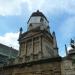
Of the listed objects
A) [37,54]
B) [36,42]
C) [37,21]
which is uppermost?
[37,21]

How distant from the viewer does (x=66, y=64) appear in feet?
53.5

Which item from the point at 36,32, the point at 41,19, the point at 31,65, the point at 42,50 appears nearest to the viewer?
the point at 31,65

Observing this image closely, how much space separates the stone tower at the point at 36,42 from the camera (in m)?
22.1

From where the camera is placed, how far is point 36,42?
76.2ft

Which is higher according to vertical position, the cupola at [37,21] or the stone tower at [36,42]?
the cupola at [37,21]

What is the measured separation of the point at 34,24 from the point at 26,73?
9.46 meters

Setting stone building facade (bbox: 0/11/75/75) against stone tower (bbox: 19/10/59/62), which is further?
stone tower (bbox: 19/10/59/62)

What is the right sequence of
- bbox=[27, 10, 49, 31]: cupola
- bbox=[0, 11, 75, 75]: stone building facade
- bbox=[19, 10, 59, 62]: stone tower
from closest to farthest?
1. bbox=[0, 11, 75, 75]: stone building facade
2. bbox=[19, 10, 59, 62]: stone tower
3. bbox=[27, 10, 49, 31]: cupola

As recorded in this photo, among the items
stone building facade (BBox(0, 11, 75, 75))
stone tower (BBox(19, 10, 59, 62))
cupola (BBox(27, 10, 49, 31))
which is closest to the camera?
stone building facade (BBox(0, 11, 75, 75))

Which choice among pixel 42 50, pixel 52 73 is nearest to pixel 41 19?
pixel 42 50

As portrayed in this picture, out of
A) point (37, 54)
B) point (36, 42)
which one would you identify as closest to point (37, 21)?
point (36, 42)

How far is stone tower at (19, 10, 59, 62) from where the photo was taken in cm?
2211

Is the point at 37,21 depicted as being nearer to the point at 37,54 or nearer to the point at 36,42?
the point at 36,42

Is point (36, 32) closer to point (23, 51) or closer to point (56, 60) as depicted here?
point (23, 51)
